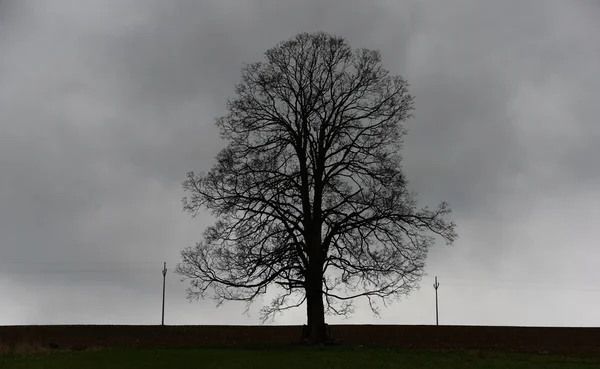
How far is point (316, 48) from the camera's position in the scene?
3347 cm

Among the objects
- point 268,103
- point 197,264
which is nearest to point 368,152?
point 268,103
